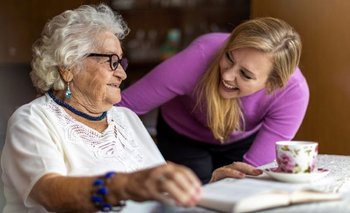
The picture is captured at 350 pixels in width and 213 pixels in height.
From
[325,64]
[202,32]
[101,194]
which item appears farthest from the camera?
[202,32]

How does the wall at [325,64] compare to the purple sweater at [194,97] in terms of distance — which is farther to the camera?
the wall at [325,64]

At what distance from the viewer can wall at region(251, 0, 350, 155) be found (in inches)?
120

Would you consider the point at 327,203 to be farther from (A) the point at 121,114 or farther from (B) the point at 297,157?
(A) the point at 121,114

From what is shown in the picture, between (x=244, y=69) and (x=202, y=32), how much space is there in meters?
2.20

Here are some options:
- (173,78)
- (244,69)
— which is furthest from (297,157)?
(173,78)

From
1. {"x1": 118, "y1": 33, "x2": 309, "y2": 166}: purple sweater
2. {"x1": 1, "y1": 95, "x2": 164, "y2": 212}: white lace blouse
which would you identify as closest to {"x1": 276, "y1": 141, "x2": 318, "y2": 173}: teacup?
{"x1": 1, "y1": 95, "x2": 164, "y2": 212}: white lace blouse

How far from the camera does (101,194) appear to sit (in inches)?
43.8

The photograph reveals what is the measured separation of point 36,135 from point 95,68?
0.29m

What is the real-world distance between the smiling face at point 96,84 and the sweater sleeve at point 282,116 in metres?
0.73

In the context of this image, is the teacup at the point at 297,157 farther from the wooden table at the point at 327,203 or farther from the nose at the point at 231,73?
the nose at the point at 231,73

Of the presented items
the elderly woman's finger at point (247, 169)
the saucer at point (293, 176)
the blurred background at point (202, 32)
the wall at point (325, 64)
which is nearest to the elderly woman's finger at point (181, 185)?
the saucer at point (293, 176)

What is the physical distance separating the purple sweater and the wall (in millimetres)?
918

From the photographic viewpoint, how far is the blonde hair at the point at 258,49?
199 cm

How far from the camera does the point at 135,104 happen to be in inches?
85.5
